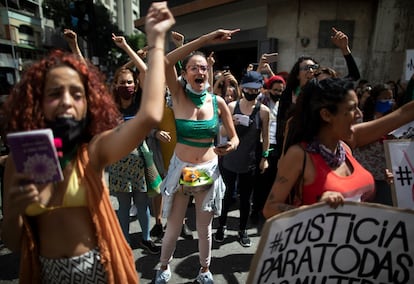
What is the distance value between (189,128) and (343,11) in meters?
9.78

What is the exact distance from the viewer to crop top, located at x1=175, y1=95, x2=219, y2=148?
253cm

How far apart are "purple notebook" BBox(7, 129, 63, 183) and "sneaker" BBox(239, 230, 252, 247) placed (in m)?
2.70

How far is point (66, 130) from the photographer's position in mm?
1250

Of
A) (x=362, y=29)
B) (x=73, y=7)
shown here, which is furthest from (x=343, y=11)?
(x=73, y=7)

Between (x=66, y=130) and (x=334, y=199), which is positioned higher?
(x=66, y=130)

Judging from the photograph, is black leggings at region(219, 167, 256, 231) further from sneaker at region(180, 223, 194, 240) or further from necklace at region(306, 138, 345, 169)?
necklace at region(306, 138, 345, 169)

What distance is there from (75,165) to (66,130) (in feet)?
0.57

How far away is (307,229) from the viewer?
1.53 meters

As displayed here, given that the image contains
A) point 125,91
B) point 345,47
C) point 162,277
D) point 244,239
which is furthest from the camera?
point 244,239

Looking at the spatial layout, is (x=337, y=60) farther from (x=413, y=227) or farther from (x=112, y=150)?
(x=112, y=150)

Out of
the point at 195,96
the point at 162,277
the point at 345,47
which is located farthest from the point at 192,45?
the point at 162,277

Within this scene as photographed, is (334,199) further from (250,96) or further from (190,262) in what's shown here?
(250,96)

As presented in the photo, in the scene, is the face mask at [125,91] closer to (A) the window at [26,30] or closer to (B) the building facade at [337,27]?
(B) the building facade at [337,27]

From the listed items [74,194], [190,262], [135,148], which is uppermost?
[135,148]
